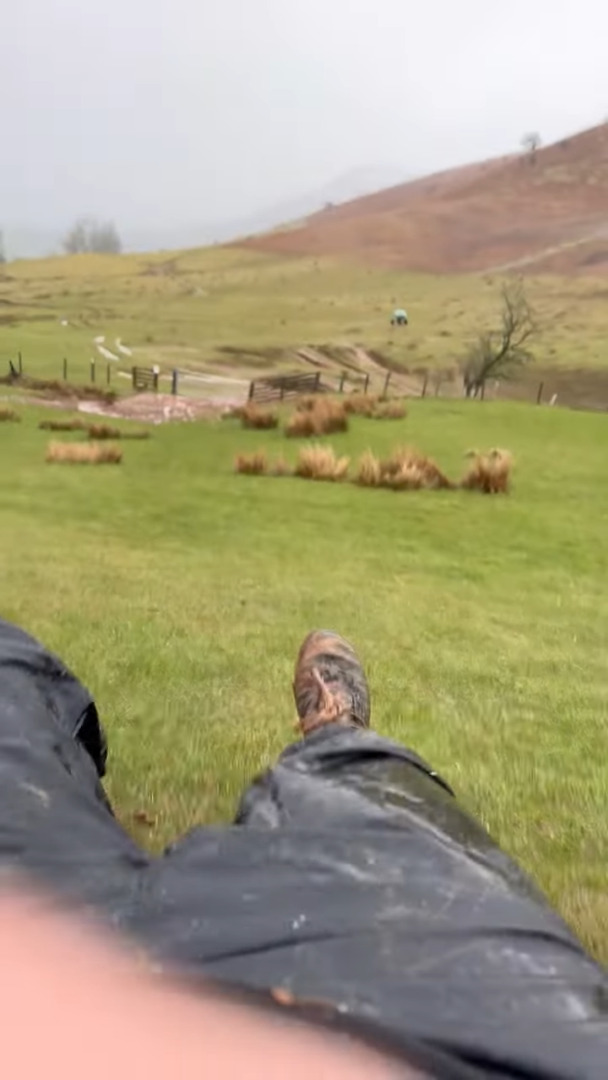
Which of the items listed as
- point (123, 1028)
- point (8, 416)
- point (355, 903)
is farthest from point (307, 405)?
point (123, 1028)

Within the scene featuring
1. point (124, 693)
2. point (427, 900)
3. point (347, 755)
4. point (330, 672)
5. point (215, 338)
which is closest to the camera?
point (427, 900)

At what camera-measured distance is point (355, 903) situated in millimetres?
1706

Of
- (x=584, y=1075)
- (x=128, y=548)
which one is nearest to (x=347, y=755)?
(x=584, y=1075)

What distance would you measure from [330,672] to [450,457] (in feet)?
36.5

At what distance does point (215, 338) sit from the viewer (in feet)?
136

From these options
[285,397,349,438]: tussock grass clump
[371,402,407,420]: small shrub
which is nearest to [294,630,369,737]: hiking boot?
[285,397,349,438]: tussock grass clump

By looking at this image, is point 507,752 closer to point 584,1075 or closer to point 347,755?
point 347,755

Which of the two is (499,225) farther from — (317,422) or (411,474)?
(411,474)

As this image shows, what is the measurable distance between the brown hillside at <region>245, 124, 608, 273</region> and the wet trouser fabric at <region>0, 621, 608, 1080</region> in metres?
59.4

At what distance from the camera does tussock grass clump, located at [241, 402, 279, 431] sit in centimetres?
1680

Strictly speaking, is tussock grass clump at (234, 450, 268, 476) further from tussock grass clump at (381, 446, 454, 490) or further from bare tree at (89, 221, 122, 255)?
bare tree at (89, 221, 122, 255)

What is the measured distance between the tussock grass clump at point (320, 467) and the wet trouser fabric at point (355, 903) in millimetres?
9250

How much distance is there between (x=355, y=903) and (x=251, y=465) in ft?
33.9

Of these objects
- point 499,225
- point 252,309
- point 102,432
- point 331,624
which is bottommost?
point 102,432
